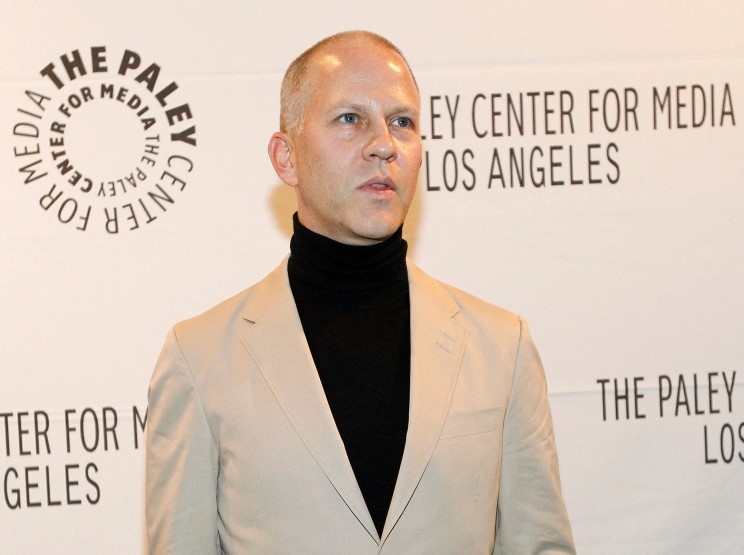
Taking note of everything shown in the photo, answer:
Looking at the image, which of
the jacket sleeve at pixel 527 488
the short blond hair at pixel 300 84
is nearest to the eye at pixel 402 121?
the short blond hair at pixel 300 84

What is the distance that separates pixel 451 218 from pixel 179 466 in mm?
1015

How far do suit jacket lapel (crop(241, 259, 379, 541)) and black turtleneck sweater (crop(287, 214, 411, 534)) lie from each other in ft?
0.13

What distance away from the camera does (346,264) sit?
1.58m

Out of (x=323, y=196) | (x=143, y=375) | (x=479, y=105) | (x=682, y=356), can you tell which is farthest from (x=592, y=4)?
(x=143, y=375)

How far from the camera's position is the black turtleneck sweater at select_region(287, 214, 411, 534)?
1.48 m

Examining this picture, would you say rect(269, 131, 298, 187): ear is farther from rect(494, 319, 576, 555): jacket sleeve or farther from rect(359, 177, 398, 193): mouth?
rect(494, 319, 576, 555): jacket sleeve

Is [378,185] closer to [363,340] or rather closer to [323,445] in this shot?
[363,340]

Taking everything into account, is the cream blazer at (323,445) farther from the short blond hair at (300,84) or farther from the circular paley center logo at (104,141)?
the circular paley center logo at (104,141)

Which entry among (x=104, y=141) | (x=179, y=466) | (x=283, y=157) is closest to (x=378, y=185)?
(x=283, y=157)

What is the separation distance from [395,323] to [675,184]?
1.05 metres

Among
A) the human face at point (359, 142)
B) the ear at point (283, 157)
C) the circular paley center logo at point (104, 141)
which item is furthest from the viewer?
the circular paley center logo at point (104, 141)

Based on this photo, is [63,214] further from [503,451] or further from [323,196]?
[503,451]

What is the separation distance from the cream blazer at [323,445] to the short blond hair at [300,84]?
26 centimetres

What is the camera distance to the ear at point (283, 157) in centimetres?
167
